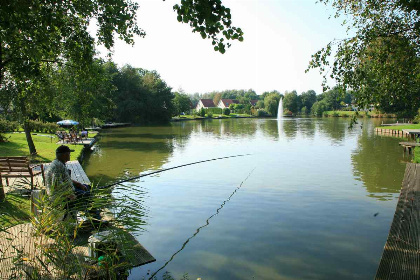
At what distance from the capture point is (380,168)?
16547 mm

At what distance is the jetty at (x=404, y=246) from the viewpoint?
4985mm

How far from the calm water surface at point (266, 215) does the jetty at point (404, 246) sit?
588 millimetres

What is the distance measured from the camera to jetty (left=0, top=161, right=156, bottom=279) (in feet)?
9.87

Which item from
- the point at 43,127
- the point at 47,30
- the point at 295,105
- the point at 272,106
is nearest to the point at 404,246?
the point at 47,30

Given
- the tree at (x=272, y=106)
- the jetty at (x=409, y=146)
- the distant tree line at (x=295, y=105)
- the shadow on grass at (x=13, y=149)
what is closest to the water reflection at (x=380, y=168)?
the jetty at (x=409, y=146)

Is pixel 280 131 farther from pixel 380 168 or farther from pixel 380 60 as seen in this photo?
pixel 380 60

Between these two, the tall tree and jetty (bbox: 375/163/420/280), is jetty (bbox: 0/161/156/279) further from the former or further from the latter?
jetty (bbox: 375/163/420/280)

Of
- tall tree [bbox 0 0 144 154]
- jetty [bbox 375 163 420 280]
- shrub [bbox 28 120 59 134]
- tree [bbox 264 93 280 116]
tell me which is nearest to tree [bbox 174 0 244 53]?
tall tree [bbox 0 0 144 154]

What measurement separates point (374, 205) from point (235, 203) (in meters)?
4.33

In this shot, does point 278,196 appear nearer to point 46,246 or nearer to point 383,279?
point 383,279

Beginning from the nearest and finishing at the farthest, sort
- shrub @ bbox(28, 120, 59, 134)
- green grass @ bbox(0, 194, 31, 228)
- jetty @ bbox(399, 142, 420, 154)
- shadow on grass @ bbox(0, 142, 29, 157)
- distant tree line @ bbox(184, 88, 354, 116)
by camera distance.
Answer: green grass @ bbox(0, 194, 31, 228), shadow on grass @ bbox(0, 142, 29, 157), jetty @ bbox(399, 142, 420, 154), shrub @ bbox(28, 120, 59, 134), distant tree line @ bbox(184, 88, 354, 116)

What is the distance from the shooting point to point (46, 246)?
3059 mm

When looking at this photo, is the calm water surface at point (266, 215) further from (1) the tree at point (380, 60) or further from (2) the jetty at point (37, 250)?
(1) the tree at point (380, 60)

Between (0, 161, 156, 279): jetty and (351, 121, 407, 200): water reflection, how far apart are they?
9.19m
